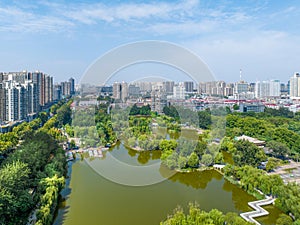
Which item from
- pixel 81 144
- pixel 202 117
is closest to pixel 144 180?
pixel 81 144

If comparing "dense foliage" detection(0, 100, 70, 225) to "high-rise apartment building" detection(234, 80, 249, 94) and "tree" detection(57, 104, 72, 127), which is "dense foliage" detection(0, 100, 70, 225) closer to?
"tree" detection(57, 104, 72, 127)

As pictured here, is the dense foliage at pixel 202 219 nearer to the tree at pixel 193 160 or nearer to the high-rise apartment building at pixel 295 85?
the tree at pixel 193 160

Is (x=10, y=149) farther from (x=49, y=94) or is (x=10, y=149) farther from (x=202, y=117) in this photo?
(x=49, y=94)

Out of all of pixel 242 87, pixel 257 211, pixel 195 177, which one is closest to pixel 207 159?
pixel 195 177

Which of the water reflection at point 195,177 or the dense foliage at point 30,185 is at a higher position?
the dense foliage at point 30,185

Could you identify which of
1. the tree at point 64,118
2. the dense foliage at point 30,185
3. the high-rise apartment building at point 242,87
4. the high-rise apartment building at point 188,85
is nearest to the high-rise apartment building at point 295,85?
the high-rise apartment building at point 242,87

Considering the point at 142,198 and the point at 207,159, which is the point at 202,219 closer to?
the point at 142,198

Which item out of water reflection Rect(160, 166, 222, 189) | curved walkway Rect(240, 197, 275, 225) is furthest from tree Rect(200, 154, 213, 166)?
curved walkway Rect(240, 197, 275, 225)

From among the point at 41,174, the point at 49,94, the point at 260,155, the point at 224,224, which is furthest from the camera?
the point at 49,94
